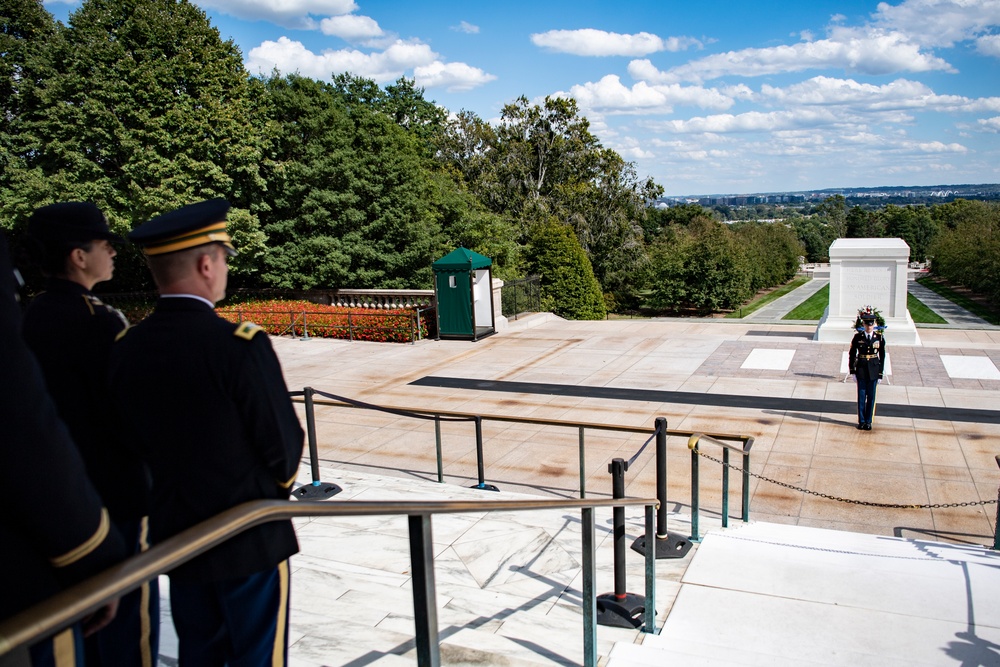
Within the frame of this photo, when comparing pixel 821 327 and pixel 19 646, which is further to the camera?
pixel 821 327

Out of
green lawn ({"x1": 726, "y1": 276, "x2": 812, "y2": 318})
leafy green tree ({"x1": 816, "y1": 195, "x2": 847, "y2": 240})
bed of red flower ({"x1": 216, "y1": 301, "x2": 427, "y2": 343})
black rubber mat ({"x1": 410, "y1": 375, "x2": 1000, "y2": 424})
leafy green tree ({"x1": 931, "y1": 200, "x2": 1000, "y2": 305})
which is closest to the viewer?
black rubber mat ({"x1": 410, "y1": 375, "x2": 1000, "y2": 424})

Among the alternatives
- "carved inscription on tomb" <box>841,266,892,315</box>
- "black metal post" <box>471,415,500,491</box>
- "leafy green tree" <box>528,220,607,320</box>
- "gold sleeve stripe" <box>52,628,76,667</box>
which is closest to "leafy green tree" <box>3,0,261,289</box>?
"leafy green tree" <box>528,220,607,320</box>

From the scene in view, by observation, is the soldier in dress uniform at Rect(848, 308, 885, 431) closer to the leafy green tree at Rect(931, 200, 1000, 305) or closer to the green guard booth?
the green guard booth

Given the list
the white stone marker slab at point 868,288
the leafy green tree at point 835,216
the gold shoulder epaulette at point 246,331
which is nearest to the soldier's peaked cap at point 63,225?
the gold shoulder epaulette at point 246,331

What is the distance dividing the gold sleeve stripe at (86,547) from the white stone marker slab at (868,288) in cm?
1708

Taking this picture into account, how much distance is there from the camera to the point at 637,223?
50.4 m

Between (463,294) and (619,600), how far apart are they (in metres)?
13.8

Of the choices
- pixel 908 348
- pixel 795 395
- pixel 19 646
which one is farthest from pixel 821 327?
pixel 19 646

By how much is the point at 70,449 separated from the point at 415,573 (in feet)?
3.59

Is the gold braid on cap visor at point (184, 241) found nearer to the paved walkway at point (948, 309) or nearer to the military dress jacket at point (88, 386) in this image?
the military dress jacket at point (88, 386)

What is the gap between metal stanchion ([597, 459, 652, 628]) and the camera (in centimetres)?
472

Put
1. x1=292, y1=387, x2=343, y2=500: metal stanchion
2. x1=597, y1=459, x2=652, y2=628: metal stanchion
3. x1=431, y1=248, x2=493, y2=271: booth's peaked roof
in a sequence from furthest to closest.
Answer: x1=431, y1=248, x2=493, y2=271: booth's peaked roof
x1=292, y1=387, x2=343, y2=500: metal stanchion
x1=597, y1=459, x2=652, y2=628: metal stanchion

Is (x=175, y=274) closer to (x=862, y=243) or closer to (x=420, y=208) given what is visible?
(x=862, y=243)

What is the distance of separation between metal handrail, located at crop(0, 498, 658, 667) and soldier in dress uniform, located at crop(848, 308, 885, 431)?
8.49 m
